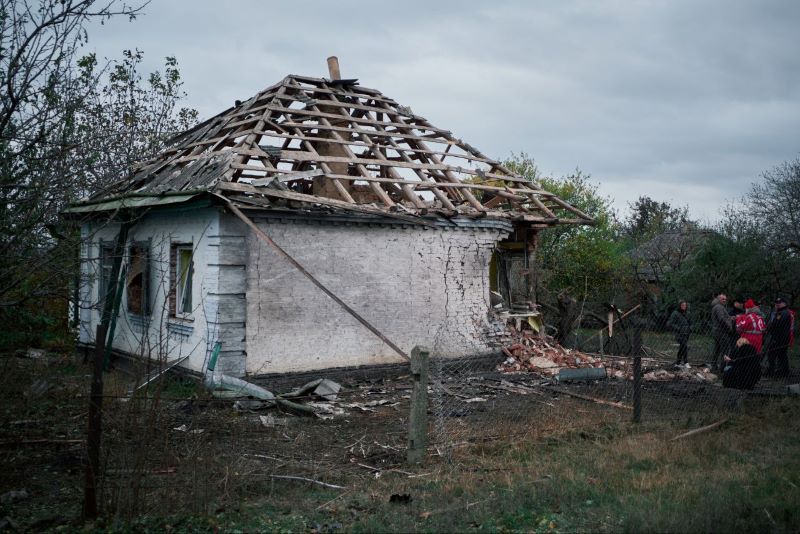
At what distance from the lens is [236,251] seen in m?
10.4

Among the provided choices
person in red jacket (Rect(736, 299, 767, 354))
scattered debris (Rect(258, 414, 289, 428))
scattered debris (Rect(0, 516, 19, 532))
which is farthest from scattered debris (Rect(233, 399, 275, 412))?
person in red jacket (Rect(736, 299, 767, 354))

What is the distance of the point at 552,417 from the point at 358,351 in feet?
13.4

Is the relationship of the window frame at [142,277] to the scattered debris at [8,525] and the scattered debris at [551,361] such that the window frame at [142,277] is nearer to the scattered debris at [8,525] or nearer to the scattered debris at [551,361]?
the scattered debris at [551,361]

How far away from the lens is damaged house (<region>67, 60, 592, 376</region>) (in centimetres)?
1039

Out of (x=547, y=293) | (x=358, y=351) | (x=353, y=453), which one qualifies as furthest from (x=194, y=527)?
(x=547, y=293)

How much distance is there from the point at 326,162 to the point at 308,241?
177 cm

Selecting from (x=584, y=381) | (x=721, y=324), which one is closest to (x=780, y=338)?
(x=721, y=324)

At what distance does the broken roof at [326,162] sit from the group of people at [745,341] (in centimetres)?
323

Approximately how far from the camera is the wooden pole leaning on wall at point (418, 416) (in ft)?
22.4

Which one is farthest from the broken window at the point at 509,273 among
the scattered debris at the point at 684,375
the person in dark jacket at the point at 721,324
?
the person in dark jacket at the point at 721,324

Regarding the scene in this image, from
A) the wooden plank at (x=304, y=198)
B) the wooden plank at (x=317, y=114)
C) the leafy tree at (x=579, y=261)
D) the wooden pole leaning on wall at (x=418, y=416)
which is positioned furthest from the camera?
the leafy tree at (x=579, y=261)

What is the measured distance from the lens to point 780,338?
513 inches

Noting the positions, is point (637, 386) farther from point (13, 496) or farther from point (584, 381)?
point (13, 496)

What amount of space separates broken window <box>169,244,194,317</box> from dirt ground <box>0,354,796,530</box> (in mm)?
1215
